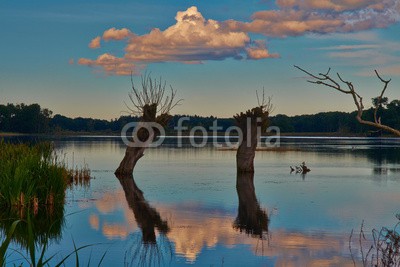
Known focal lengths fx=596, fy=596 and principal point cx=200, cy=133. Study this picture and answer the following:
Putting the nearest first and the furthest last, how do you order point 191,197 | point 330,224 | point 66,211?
point 330,224 → point 66,211 → point 191,197

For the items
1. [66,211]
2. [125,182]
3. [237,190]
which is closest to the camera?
[66,211]

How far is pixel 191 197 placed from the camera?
61.9 feet

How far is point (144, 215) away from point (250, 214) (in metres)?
2.68

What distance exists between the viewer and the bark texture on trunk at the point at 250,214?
1288cm

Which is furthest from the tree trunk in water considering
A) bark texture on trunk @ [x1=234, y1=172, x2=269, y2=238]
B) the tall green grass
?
the tall green grass

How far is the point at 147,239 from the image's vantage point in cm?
1173

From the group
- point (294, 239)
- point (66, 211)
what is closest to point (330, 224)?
point (294, 239)

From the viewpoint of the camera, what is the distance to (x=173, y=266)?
9.46m

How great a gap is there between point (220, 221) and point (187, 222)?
2.53 feet

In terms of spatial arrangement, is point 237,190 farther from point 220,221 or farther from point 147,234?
point 147,234

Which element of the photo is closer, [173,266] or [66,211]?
[173,266]

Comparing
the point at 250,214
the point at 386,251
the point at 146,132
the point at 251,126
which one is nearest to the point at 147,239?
the point at 250,214

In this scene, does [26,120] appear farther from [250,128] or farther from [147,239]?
[147,239]

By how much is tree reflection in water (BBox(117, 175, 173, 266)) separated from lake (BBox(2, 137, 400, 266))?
2 cm
